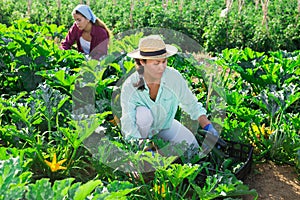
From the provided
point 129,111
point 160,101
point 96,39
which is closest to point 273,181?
point 160,101

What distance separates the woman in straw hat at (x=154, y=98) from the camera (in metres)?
3.29

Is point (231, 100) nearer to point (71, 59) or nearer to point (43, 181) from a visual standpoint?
point (71, 59)

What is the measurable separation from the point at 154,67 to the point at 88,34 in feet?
8.14

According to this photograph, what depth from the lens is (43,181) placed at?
2107 millimetres

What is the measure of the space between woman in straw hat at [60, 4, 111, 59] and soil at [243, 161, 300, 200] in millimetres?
2358

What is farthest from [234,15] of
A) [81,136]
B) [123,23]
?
[81,136]

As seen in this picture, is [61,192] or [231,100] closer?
[61,192]

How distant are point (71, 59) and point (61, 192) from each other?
2916 mm

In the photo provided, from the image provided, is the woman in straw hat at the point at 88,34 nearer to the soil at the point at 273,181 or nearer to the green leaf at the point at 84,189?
the soil at the point at 273,181

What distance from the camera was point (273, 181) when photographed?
365 cm

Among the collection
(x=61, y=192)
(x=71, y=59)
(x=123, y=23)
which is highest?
(x=61, y=192)

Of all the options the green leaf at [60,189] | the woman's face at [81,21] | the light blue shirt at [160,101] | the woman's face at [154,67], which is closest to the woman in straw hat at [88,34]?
the woman's face at [81,21]

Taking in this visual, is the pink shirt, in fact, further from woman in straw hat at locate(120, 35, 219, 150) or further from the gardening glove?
the gardening glove

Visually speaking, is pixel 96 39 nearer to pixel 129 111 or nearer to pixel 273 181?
pixel 129 111
